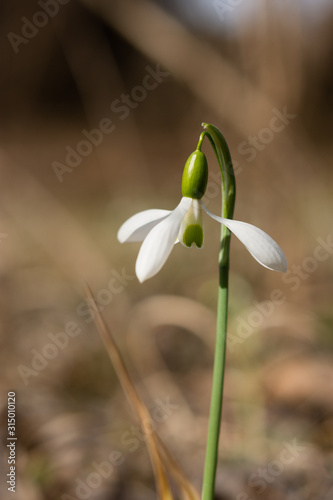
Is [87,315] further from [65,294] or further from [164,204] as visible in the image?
[164,204]

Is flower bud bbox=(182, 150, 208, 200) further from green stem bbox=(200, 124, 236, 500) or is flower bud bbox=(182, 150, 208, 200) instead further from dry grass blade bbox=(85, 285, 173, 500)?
dry grass blade bbox=(85, 285, 173, 500)

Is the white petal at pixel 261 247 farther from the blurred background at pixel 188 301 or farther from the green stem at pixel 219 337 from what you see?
the blurred background at pixel 188 301

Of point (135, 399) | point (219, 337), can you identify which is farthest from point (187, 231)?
point (135, 399)

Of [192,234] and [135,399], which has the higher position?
[192,234]

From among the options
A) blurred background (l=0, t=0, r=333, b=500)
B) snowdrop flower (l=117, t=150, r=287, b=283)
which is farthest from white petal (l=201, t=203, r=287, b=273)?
blurred background (l=0, t=0, r=333, b=500)

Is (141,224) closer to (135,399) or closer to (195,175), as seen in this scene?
(195,175)

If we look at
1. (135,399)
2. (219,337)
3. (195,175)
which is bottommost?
(135,399)

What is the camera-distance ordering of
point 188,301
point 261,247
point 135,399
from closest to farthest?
point 261,247
point 135,399
point 188,301
